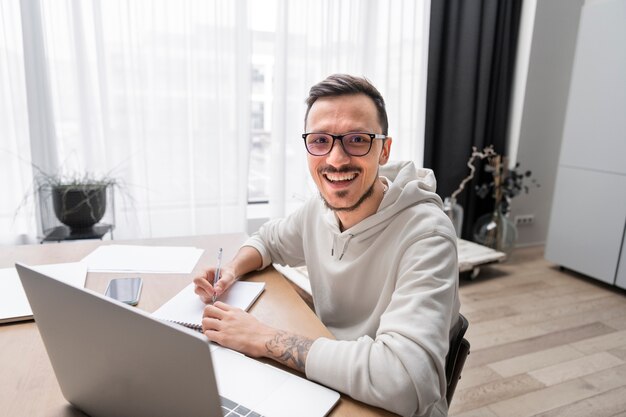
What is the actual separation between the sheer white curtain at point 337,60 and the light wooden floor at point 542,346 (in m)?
1.36

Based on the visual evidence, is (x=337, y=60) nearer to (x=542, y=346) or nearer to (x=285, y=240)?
(x=285, y=240)

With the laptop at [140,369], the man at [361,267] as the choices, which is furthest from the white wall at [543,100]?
the laptop at [140,369]

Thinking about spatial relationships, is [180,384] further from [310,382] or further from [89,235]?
[89,235]

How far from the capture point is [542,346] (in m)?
2.30

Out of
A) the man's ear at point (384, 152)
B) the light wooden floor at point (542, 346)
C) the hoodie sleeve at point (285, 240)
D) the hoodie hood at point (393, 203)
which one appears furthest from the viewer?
the light wooden floor at point (542, 346)

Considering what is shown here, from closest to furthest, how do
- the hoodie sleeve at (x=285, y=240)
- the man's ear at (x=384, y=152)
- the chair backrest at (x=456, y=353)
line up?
the chair backrest at (x=456, y=353), the man's ear at (x=384, y=152), the hoodie sleeve at (x=285, y=240)

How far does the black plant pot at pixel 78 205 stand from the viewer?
206 cm

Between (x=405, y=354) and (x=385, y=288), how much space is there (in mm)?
277

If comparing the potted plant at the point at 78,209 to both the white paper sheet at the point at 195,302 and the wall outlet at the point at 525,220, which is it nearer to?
the white paper sheet at the point at 195,302

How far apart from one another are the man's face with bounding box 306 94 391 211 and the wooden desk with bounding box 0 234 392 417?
31cm

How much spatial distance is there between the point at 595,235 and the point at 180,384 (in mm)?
3319

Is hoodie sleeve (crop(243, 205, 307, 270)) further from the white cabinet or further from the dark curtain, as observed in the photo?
the white cabinet

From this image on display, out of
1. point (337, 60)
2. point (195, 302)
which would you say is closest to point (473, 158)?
point (337, 60)

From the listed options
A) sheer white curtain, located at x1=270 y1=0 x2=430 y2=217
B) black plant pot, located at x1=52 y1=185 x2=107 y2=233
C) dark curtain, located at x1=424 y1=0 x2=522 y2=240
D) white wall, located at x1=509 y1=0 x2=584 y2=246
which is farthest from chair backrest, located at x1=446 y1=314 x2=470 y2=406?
white wall, located at x1=509 y1=0 x2=584 y2=246
